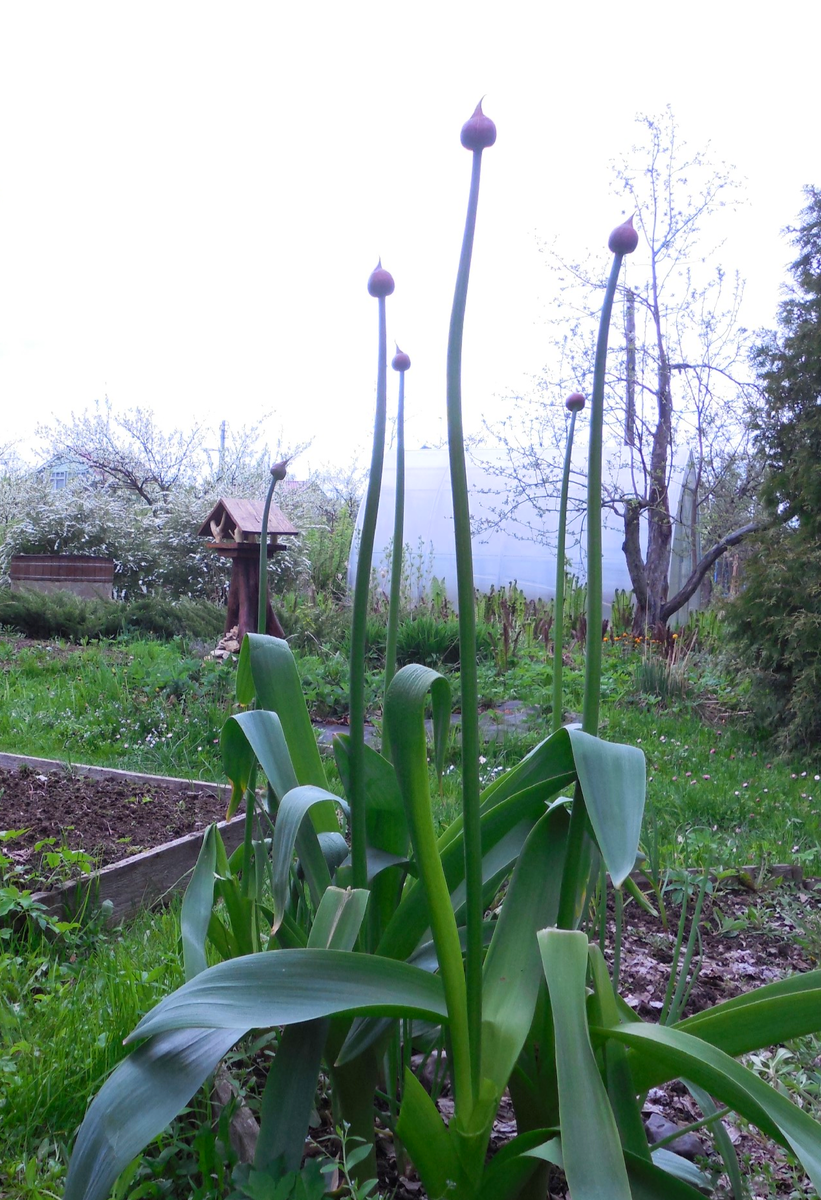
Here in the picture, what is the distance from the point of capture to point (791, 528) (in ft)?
15.6

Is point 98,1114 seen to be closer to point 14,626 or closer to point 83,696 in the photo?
point 83,696

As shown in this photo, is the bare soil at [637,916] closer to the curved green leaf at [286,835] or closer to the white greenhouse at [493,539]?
the curved green leaf at [286,835]

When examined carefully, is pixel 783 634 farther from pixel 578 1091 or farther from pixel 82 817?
pixel 578 1091

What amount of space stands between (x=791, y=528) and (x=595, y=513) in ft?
14.6

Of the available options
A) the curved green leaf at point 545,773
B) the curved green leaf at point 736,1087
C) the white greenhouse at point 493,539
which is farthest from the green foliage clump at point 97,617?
the curved green leaf at point 736,1087

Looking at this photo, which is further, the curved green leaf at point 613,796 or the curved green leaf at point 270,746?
the curved green leaf at point 270,746

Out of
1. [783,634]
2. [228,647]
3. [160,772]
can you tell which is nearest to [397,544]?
[160,772]

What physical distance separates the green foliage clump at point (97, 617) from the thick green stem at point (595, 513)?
6704 mm

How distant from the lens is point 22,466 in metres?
20.6

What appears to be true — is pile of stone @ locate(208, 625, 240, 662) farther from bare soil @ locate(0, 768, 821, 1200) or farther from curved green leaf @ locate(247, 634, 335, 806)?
curved green leaf @ locate(247, 634, 335, 806)

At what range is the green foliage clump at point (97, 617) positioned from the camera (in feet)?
24.5

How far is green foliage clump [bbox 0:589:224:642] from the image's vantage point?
7461 mm

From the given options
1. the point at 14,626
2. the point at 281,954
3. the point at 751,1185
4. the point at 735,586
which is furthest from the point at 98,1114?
the point at 14,626

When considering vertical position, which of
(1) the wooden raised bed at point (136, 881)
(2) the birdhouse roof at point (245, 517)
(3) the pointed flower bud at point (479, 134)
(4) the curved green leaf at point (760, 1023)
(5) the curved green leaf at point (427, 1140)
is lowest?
(1) the wooden raised bed at point (136, 881)
